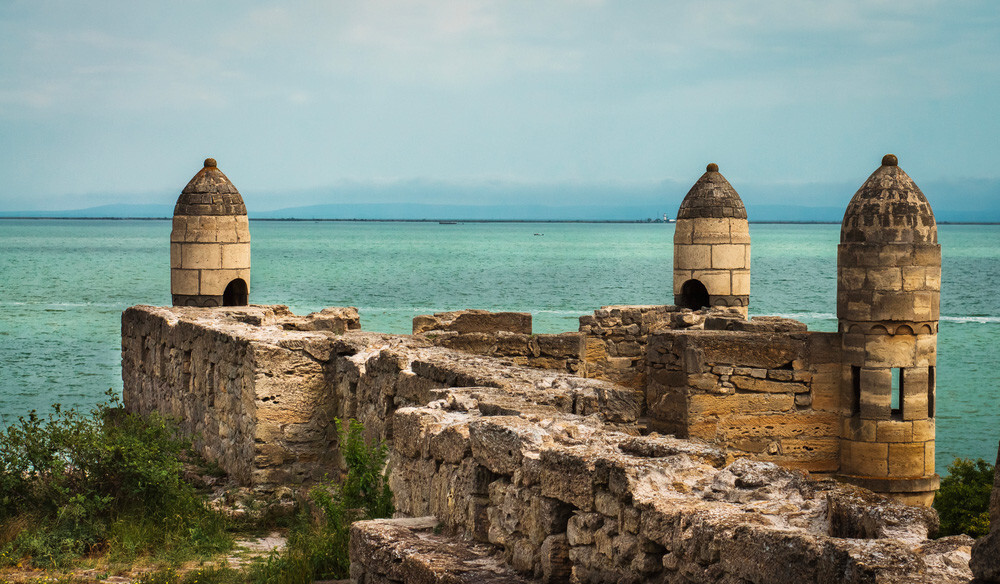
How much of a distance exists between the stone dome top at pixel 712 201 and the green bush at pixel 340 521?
9132mm

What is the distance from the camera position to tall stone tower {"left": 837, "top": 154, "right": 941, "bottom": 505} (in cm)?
1158

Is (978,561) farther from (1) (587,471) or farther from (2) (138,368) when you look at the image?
(2) (138,368)

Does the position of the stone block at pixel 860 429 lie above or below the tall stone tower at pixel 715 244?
below

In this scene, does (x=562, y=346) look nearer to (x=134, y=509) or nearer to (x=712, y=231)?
(x=712, y=231)

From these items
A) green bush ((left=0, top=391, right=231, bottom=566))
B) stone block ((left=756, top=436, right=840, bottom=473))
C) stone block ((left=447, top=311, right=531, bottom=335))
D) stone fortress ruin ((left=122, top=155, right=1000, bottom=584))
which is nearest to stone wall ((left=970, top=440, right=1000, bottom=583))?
stone fortress ruin ((left=122, top=155, right=1000, bottom=584))

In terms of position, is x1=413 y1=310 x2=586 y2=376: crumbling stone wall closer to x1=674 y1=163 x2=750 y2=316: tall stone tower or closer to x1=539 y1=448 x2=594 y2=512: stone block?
x1=674 y1=163 x2=750 y2=316: tall stone tower

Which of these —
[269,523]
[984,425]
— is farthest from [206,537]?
[984,425]

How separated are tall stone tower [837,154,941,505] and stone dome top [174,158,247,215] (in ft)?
27.5

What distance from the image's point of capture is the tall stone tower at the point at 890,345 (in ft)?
38.0

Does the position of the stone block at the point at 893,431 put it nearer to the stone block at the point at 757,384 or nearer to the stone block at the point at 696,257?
the stone block at the point at 757,384

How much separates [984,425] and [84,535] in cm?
2236

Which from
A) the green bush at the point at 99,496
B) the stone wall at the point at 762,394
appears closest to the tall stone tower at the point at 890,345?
the stone wall at the point at 762,394

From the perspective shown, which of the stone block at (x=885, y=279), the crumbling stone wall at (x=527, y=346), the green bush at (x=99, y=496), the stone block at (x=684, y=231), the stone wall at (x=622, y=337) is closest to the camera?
the green bush at (x=99, y=496)

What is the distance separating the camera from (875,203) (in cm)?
1177
